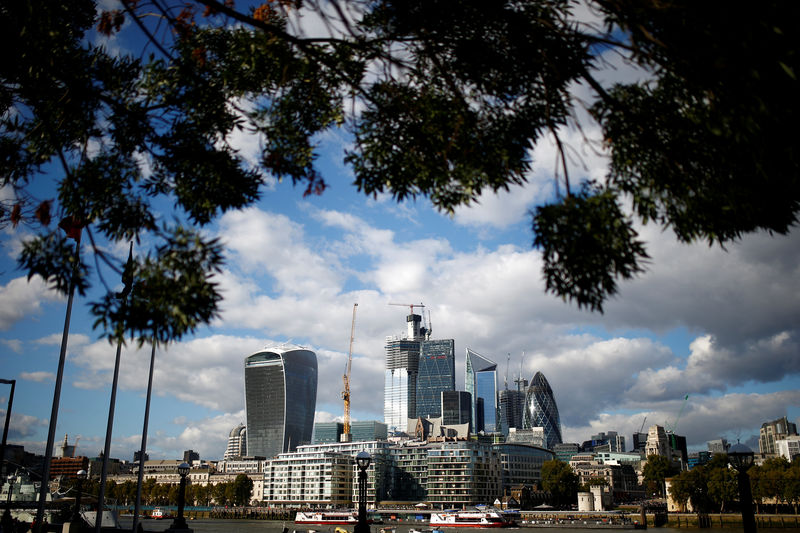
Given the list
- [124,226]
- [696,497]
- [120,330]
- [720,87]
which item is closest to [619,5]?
[720,87]

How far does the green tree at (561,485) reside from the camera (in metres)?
120

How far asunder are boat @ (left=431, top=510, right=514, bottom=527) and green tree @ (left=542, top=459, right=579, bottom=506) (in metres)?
29.8

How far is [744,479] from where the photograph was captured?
1314 centimetres

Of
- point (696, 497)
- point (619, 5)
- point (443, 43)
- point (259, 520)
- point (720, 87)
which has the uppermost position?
point (443, 43)

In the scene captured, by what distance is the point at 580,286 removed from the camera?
650 centimetres

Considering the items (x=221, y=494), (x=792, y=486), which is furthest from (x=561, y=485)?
(x=221, y=494)

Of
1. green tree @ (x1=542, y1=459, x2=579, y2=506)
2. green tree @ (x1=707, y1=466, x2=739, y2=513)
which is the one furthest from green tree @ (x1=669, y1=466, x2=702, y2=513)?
green tree @ (x1=542, y1=459, x2=579, y2=506)

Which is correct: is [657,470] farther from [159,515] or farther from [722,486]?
[159,515]

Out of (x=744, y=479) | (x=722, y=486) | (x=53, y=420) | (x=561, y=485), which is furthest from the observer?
(x=561, y=485)

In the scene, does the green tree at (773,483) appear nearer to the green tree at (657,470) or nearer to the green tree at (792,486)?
the green tree at (792,486)

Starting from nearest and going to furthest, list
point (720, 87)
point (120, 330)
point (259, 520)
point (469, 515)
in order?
point (720, 87) < point (120, 330) < point (469, 515) < point (259, 520)

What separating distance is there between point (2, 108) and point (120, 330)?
6.03 meters

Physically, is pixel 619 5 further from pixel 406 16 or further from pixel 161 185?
pixel 161 185

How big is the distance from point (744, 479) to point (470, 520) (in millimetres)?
81780
